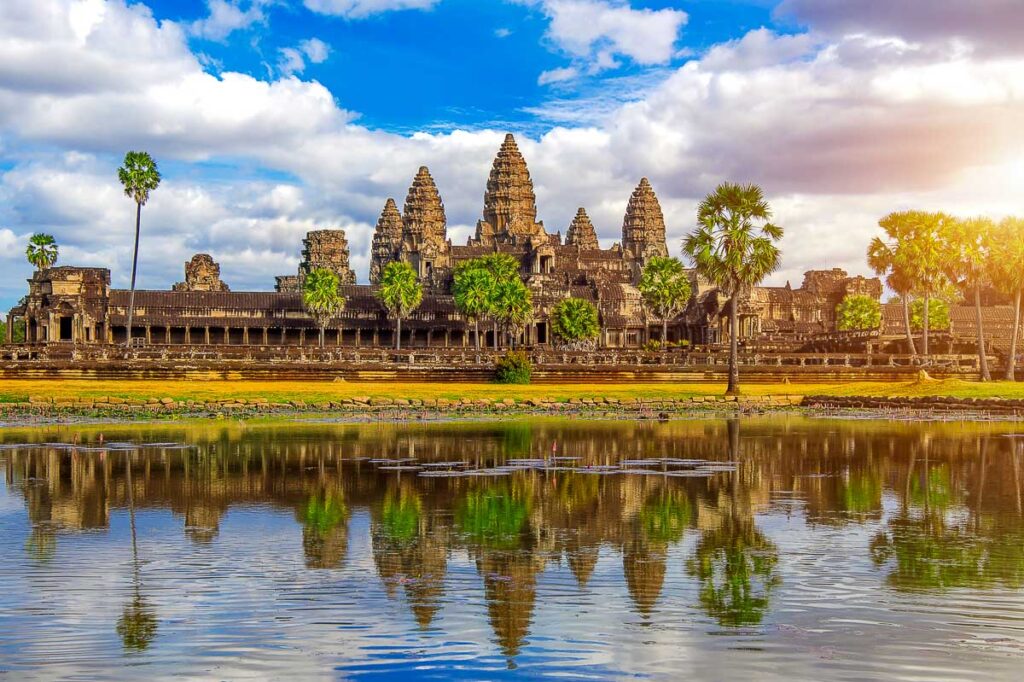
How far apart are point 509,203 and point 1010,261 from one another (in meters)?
118

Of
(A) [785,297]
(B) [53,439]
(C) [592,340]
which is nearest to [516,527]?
(B) [53,439]

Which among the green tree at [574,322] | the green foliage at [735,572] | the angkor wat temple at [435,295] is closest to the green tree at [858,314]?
the angkor wat temple at [435,295]

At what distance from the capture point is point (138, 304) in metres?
123

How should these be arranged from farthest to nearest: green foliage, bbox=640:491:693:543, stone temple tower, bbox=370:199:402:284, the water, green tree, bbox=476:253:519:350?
stone temple tower, bbox=370:199:402:284 < green tree, bbox=476:253:519:350 < green foliage, bbox=640:491:693:543 < the water

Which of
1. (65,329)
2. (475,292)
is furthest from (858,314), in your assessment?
(65,329)

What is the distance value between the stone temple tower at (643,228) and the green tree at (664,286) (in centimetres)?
6705

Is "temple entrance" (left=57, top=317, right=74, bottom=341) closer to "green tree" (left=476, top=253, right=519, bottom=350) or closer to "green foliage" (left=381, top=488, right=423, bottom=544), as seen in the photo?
"green tree" (left=476, top=253, right=519, bottom=350)

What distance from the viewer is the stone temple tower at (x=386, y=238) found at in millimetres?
189375

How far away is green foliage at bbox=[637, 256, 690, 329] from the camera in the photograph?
120688 millimetres

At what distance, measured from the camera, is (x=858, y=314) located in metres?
142

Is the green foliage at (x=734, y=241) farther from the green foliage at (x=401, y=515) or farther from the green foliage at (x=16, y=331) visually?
the green foliage at (x=16, y=331)

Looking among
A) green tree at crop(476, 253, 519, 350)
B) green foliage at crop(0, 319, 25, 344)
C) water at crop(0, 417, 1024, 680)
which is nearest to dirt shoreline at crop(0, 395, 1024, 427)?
water at crop(0, 417, 1024, 680)

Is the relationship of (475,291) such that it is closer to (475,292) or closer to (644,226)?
(475,292)

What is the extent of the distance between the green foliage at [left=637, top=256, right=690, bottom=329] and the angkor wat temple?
2.66 meters
